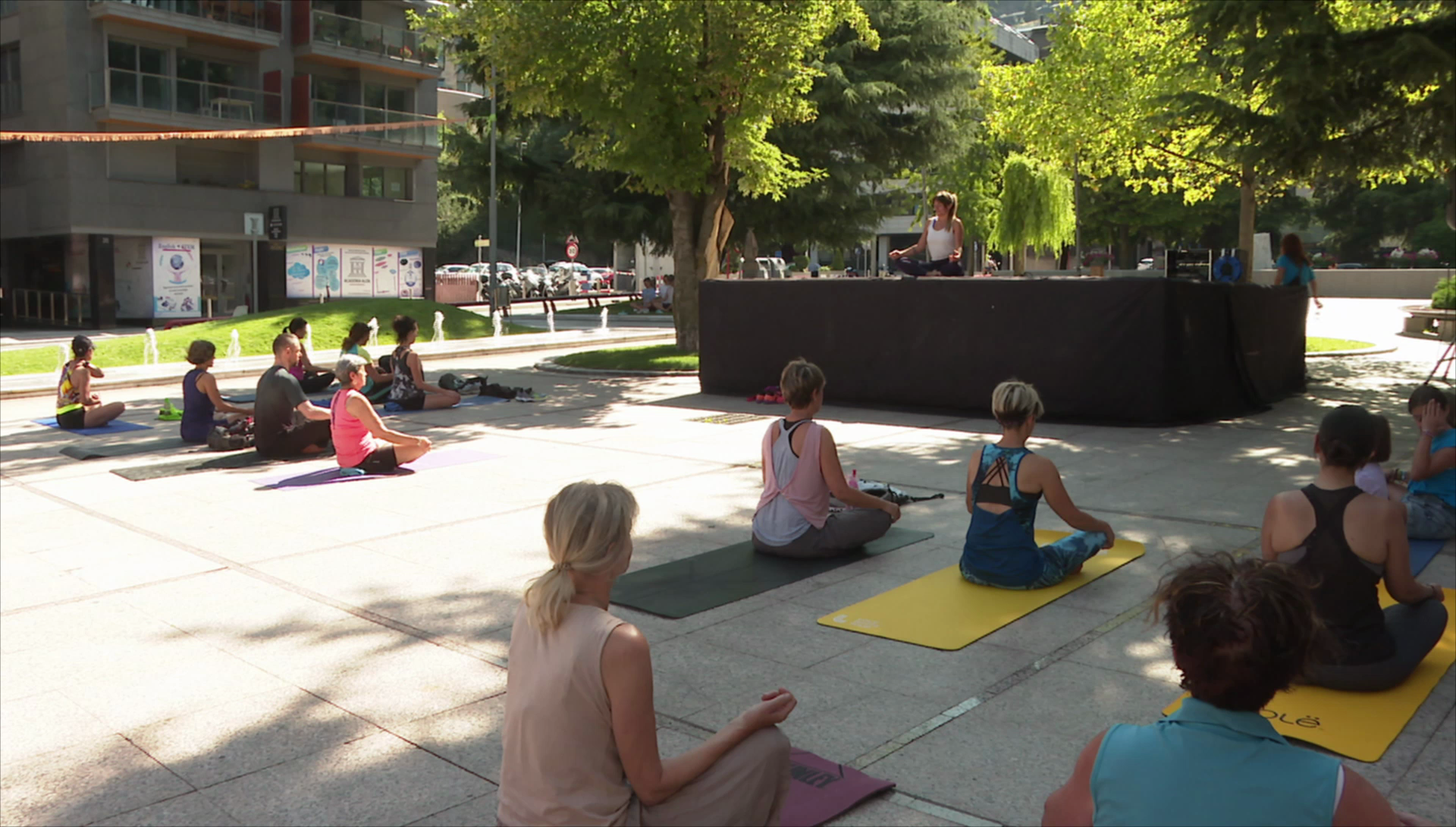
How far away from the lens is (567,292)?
5981 centimetres

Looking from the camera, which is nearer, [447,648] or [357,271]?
[447,648]

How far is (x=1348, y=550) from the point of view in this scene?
193 inches

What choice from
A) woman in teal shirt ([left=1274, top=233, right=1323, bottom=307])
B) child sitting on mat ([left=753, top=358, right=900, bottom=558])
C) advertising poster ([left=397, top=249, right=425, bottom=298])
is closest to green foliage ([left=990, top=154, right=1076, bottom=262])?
advertising poster ([left=397, top=249, right=425, bottom=298])

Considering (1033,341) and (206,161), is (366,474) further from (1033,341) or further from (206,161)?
(206,161)

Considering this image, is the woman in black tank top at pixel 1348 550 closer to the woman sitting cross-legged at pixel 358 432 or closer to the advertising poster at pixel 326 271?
the woman sitting cross-legged at pixel 358 432

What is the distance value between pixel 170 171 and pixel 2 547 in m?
33.7

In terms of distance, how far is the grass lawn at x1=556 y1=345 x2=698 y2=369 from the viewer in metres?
22.4

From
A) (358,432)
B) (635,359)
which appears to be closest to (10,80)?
(635,359)

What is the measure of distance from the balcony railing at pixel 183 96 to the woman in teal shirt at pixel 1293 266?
33.8 metres

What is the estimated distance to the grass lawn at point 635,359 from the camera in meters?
22.4

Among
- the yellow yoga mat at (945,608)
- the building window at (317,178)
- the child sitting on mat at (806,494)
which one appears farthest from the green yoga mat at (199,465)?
the building window at (317,178)

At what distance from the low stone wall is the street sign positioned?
40.8m

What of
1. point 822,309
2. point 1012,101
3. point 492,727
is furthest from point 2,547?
point 1012,101

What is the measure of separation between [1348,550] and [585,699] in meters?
3.57
